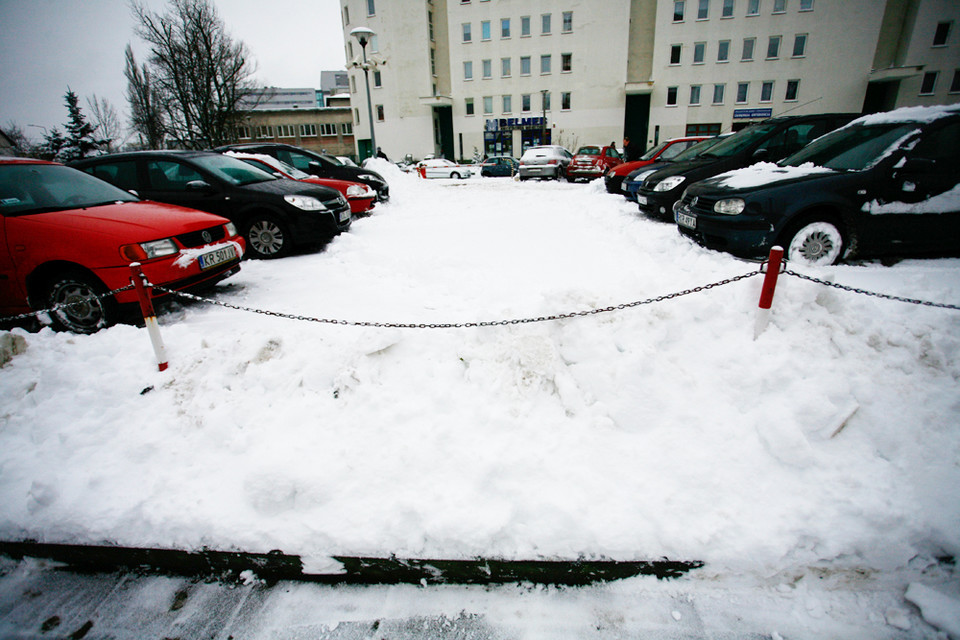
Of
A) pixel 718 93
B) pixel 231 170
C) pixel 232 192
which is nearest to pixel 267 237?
pixel 232 192

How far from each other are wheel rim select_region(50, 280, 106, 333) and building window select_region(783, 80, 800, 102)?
153 feet

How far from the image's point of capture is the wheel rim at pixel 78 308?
427 centimetres

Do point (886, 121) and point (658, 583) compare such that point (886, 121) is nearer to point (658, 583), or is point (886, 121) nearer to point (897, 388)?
point (897, 388)

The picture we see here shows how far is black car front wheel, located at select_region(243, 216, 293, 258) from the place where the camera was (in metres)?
6.85

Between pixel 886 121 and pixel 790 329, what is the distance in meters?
4.58

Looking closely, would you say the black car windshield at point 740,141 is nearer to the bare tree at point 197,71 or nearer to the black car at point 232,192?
the black car at point 232,192

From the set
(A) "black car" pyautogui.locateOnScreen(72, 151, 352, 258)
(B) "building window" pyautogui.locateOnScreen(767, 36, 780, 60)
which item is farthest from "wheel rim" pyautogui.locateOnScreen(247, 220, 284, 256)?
(B) "building window" pyautogui.locateOnScreen(767, 36, 780, 60)

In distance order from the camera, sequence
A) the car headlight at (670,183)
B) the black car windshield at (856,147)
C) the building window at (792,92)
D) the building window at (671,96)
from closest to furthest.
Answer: the black car windshield at (856,147) < the car headlight at (670,183) < the building window at (792,92) < the building window at (671,96)

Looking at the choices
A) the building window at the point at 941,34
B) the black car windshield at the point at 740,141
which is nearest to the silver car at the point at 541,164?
the black car windshield at the point at 740,141

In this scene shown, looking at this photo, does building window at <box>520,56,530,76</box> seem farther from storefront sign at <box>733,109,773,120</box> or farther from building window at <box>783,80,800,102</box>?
building window at <box>783,80,800,102</box>

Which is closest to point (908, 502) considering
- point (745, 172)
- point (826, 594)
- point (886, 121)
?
point (826, 594)

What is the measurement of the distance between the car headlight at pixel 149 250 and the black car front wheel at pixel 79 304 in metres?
0.45

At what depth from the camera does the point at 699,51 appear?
36.0 meters

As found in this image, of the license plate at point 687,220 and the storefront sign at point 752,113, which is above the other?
the storefront sign at point 752,113
